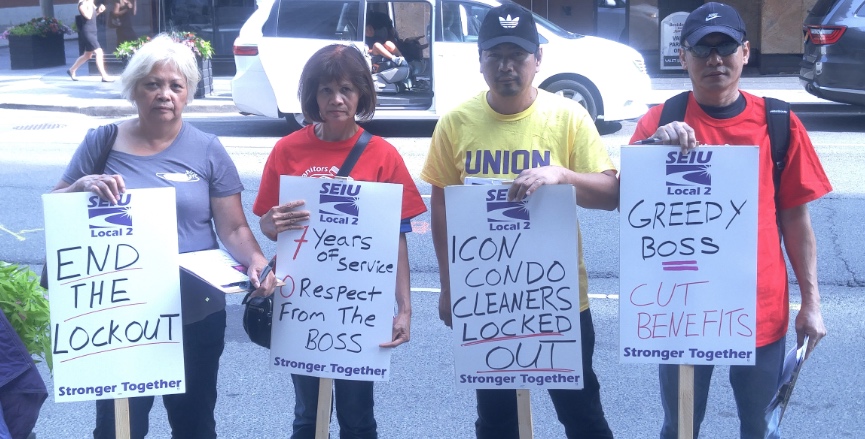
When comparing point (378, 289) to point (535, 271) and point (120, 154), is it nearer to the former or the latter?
point (535, 271)

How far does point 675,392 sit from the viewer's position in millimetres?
3117

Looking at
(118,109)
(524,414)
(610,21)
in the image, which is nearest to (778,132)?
(524,414)

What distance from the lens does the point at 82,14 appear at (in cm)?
1681

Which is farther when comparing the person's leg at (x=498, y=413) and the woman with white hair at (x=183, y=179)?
the person's leg at (x=498, y=413)

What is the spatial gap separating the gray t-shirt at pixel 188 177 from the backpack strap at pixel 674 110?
140 centimetres

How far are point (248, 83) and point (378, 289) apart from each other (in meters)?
9.08

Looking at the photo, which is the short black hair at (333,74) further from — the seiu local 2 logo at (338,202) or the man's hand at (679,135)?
the man's hand at (679,135)

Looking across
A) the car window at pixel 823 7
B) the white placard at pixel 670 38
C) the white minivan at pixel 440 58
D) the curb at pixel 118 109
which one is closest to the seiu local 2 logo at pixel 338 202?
the white minivan at pixel 440 58

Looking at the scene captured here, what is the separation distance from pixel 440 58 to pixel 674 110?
28.2ft

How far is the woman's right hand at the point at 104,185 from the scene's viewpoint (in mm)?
2896

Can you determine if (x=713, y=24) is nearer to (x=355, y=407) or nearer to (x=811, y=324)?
(x=811, y=324)

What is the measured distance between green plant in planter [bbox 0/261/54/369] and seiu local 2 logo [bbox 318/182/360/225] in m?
0.95

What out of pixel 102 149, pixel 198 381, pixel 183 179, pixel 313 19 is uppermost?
pixel 313 19

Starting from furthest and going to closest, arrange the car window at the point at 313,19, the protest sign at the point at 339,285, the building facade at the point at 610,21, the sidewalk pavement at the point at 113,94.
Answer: the building facade at the point at 610,21 → the sidewalk pavement at the point at 113,94 → the car window at the point at 313,19 → the protest sign at the point at 339,285
